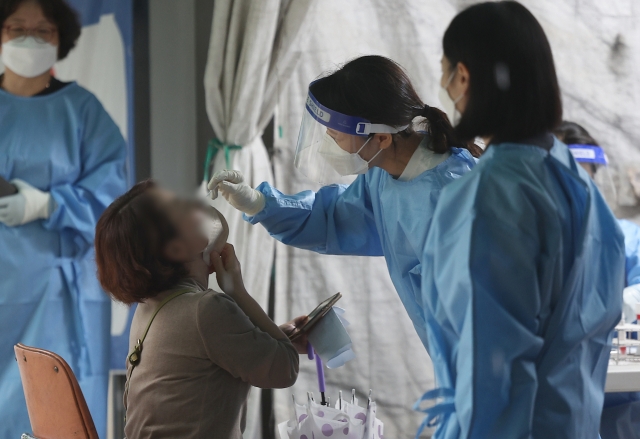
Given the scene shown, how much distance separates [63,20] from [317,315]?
173cm

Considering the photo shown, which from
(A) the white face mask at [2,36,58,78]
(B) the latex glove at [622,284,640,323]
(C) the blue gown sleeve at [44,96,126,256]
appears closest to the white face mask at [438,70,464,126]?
(B) the latex glove at [622,284,640,323]

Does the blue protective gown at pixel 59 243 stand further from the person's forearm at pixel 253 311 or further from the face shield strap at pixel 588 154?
the face shield strap at pixel 588 154

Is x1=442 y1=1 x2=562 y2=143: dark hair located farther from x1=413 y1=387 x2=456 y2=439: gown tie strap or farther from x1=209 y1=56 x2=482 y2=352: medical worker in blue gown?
x1=209 y1=56 x2=482 y2=352: medical worker in blue gown

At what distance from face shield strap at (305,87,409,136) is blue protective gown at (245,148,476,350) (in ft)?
0.48

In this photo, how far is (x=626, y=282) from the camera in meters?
2.36

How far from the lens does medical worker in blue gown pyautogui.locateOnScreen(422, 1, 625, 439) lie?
34.4 inches

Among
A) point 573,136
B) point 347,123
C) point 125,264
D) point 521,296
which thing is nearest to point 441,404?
point 521,296

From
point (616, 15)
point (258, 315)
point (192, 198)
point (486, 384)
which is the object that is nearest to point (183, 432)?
point (258, 315)

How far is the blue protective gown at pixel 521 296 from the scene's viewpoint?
2.86 feet

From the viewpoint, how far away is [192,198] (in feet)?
1.36

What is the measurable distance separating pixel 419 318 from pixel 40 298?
1.56 m

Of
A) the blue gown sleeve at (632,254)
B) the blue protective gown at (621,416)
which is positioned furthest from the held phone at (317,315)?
the blue gown sleeve at (632,254)

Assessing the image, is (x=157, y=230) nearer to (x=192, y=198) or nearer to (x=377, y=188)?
(x=192, y=198)

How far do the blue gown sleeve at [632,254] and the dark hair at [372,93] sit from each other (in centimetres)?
120
